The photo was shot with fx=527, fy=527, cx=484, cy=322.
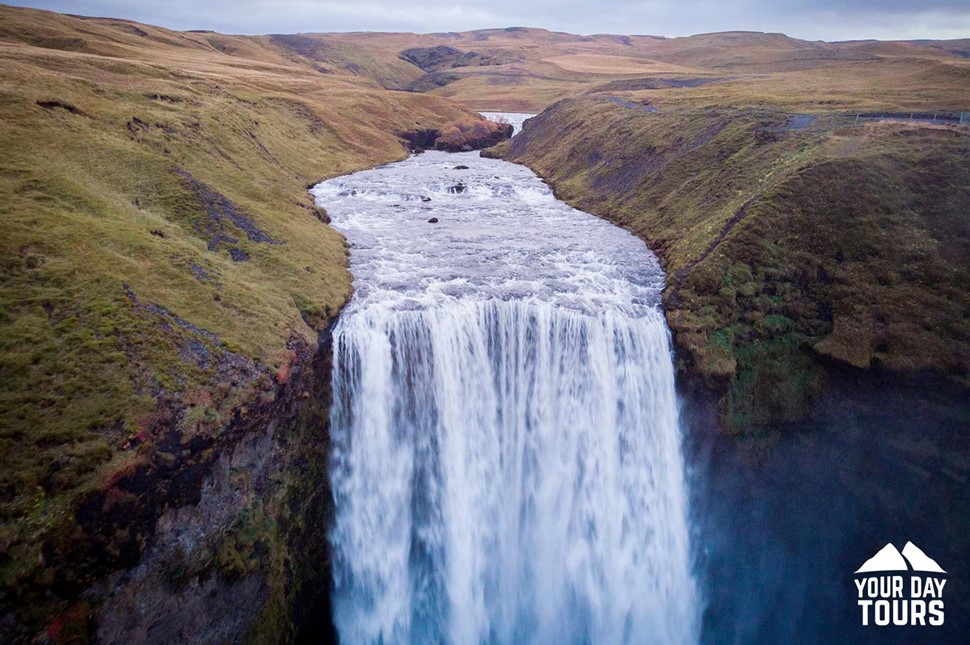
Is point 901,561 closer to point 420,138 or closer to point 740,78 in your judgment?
point 420,138

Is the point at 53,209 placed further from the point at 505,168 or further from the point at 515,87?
the point at 515,87

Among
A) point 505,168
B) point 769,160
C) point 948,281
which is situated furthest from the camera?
point 505,168

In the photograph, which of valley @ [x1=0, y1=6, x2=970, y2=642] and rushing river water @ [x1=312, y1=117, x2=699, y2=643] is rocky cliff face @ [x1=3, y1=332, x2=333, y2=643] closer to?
valley @ [x1=0, y1=6, x2=970, y2=642]

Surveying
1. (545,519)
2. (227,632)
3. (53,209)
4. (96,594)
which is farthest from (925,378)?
(53,209)

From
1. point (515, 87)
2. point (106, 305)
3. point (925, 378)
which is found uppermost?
point (515, 87)

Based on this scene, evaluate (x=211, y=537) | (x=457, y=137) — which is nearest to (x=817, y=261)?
(x=211, y=537)

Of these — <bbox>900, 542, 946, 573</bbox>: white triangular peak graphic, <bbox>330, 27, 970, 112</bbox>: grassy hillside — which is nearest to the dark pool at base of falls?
<bbox>900, 542, 946, 573</bbox>: white triangular peak graphic
